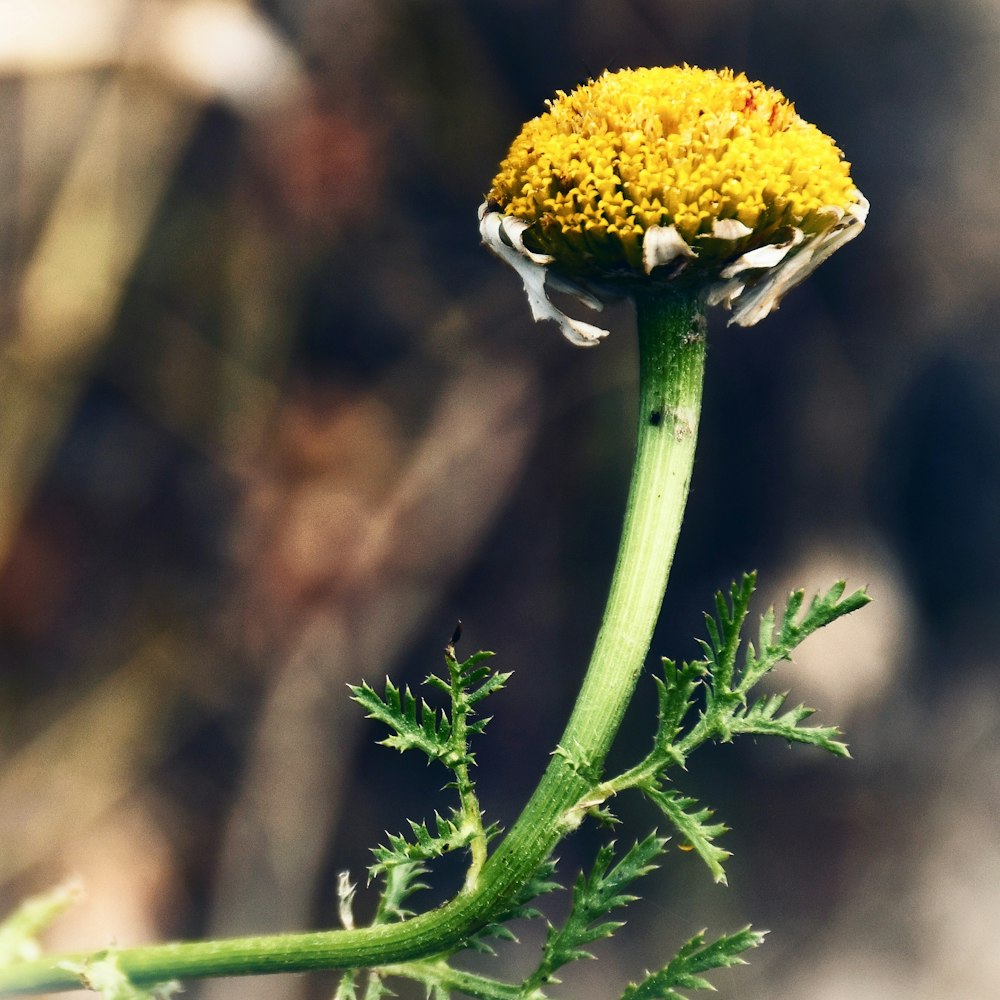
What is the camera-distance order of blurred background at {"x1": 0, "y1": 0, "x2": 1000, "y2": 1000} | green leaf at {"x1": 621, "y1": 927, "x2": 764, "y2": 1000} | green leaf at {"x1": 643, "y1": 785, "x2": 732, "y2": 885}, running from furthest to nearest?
1. blurred background at {"x1": 0, "y1": 0, "x2": 1000, "y2": 1000}
2. green leaf at {"x1": 621, "y1": 927, "x2": 764, "y2": 1000}
3. green leaf at {"x1": 643, "y1": 785, "x2": 732, "y2": 885}

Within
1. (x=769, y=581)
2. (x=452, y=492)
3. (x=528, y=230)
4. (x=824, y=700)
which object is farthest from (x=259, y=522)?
(x=528, y=230)

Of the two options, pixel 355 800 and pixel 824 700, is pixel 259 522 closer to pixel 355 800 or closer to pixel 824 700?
pixel 355 800

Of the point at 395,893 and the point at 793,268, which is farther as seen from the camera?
the point at 395,893

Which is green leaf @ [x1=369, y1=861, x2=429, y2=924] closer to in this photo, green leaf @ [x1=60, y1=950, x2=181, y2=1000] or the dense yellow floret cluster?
green leaf @ [x1=60, y1=950, x2=181, y2=1000]

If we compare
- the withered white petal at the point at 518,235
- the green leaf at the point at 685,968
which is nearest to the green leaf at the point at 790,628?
the green leaf at the point at 685,968

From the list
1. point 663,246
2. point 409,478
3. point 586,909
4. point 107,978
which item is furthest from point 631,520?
point 409,478

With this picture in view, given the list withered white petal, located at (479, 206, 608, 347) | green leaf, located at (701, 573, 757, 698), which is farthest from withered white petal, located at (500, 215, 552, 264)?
green leaf, located at (701, 573, 757, 698)

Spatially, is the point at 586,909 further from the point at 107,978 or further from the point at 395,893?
the point at 107,978
